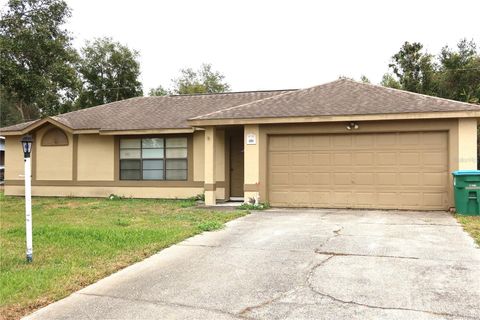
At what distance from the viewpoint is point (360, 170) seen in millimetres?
12320

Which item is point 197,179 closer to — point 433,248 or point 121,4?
point 121,4

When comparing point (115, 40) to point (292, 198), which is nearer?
point (292, 198)

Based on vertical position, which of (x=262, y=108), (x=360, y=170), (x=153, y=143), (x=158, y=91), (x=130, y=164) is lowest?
(x=360, y=170)

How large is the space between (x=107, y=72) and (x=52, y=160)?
23.5 meters

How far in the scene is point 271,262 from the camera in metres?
6.35

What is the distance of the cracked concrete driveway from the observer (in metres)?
4.45

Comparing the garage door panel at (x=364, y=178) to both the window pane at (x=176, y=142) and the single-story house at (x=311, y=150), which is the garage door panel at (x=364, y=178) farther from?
the window pane at (x=176, y=142)

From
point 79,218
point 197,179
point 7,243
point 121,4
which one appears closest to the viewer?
point 7,243

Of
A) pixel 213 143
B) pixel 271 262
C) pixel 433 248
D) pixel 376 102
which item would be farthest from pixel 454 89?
pixel 271 262

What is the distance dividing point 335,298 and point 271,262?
5.48 feet

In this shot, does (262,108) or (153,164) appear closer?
(262,108)

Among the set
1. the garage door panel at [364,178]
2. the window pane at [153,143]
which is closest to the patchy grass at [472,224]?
the garage door panel at [364,178]

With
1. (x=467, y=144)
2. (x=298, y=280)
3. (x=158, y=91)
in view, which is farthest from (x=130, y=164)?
(x=158, y=91)

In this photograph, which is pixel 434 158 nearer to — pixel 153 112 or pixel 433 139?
pixel 433 139
